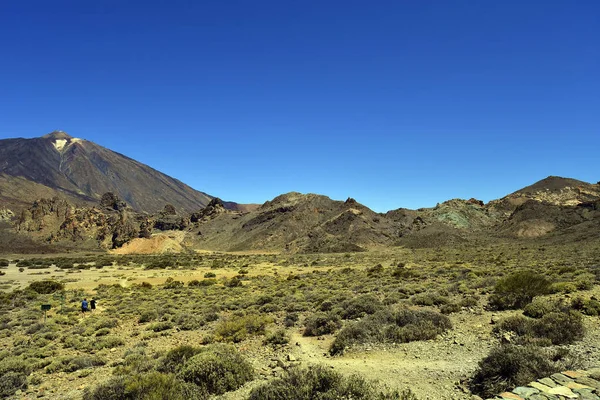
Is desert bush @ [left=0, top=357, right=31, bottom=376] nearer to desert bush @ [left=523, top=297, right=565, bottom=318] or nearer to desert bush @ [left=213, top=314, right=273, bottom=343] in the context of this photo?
desert bush @ [left=213, top=314, right=273, bottom=343]

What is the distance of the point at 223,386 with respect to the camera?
8531mm

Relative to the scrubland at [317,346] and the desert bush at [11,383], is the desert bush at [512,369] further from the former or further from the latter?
the desert bush at [11,383]

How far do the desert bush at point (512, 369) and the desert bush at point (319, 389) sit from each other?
1746mm

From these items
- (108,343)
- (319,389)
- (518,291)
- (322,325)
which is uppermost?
(518,291)

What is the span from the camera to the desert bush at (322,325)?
43.2ft

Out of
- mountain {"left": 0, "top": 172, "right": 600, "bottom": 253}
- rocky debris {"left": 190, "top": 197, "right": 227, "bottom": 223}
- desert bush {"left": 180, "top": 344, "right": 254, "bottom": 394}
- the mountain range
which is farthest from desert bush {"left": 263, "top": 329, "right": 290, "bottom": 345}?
rocky debris {"left": 190, "top": 197, "right": 227, "bottom": 223}

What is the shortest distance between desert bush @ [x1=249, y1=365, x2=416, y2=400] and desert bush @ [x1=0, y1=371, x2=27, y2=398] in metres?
7.62

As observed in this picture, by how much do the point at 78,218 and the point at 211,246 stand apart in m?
43.2

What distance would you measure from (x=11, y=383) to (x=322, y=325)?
→ 10124 millimetres

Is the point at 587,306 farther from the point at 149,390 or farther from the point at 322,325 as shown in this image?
the point at 149,390

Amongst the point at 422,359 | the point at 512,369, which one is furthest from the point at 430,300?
the point at 512,369

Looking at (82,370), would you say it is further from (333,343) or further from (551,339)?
(551,339)

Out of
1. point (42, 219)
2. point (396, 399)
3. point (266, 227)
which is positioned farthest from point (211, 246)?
point (396, 399)

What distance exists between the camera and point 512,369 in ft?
24.1
